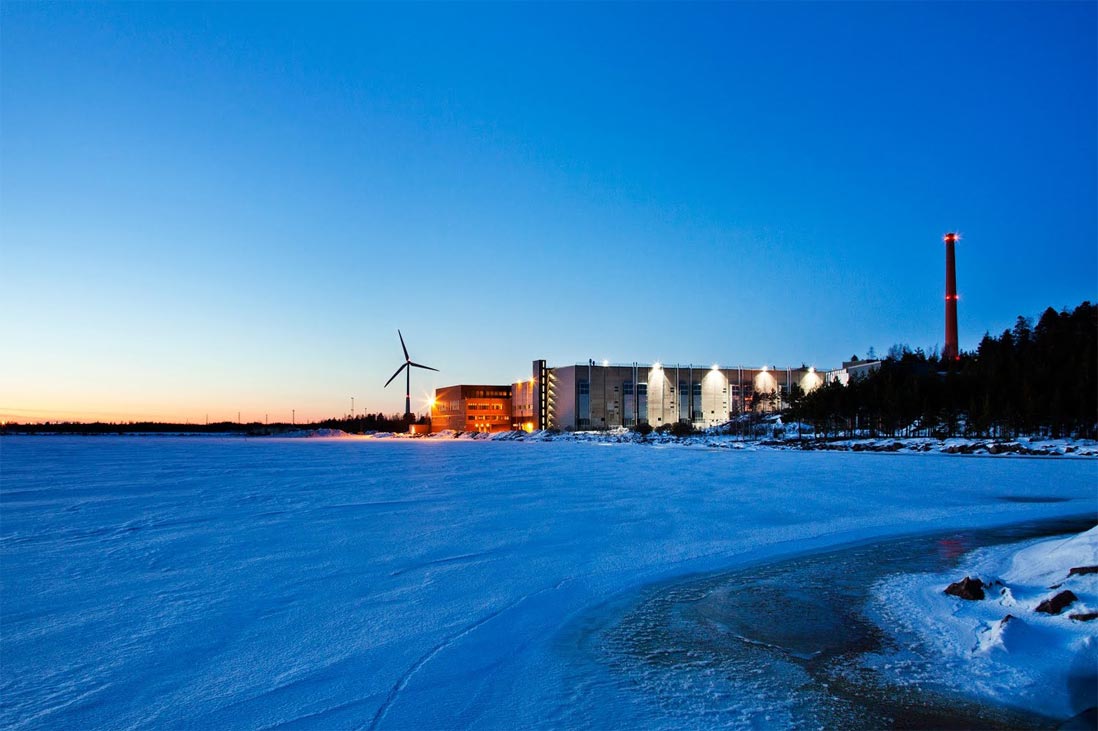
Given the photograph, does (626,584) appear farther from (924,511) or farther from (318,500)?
(924,511)

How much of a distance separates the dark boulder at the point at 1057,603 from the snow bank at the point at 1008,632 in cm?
3

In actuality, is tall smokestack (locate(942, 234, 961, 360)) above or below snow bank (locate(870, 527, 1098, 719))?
above

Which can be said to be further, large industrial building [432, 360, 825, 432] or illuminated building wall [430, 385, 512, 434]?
illuminated building wall [430, 385, 512, 434]

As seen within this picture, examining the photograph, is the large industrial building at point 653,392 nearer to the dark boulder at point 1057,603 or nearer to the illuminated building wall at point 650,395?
the illuminated building wall at point 650,395

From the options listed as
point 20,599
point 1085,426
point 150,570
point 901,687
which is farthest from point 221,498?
point 1085,426

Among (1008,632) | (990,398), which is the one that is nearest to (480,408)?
(990,398)

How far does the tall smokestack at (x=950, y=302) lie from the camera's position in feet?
284

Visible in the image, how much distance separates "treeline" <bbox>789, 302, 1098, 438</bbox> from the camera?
4572 cm

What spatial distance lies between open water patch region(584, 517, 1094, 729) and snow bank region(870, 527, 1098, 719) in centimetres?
25

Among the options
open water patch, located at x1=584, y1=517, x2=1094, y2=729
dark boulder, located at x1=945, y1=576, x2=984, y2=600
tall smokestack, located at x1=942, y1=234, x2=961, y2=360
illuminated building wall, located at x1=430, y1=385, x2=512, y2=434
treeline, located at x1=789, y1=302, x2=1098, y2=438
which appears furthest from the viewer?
illuminated building wall, located at x1=430, y1=385, x2=512, y2=434

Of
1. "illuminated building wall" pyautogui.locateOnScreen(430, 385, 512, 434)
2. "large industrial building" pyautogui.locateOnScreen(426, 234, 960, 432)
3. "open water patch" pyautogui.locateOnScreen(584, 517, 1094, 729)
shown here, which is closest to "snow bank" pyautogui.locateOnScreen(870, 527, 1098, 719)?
"open water patch" pyautogui.locateOnScreen(584, 517, 1094, 729)

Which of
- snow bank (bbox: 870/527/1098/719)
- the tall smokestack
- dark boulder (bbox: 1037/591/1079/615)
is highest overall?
the tall smokestack

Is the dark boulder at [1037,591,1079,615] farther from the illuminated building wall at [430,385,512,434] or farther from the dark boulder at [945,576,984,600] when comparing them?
the illuminated building wall at [430,385,512,434]

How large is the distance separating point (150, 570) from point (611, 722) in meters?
6.14
